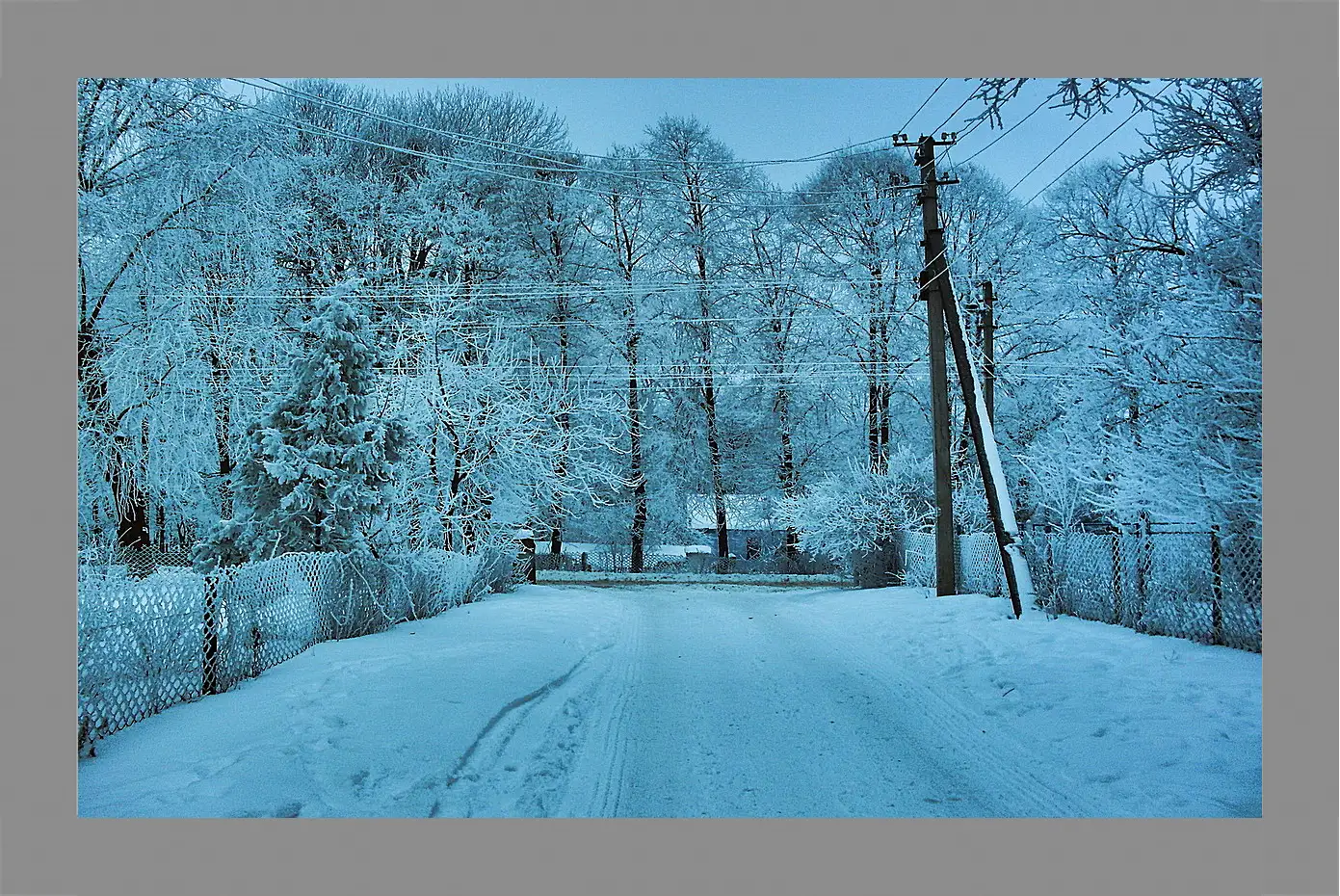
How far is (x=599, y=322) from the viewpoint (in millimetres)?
18156

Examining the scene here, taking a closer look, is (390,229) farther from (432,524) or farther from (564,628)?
(564,628)

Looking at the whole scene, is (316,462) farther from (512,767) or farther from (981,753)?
(981,753)

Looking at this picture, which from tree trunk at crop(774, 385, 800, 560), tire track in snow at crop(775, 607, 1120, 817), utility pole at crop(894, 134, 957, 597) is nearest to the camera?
tire track in snow at crop(775, 607, 1120, 817)

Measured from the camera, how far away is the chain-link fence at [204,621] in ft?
14.6

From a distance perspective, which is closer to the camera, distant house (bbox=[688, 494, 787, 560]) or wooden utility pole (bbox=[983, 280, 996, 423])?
wooden utility pole (bbox=[983, 280, 996, 423])

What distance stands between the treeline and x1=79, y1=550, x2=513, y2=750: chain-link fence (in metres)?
0.73

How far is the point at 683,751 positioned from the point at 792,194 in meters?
13.6

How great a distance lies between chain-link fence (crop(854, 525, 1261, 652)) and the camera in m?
6.21

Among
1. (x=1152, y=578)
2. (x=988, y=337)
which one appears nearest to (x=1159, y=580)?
(x=1152, y=578)

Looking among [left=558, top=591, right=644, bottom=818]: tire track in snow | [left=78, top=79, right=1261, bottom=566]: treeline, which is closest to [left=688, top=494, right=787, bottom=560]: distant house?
[left=78, top=79, right=1261, bottom=566]: treeline

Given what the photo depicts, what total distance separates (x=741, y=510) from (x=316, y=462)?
1436cm

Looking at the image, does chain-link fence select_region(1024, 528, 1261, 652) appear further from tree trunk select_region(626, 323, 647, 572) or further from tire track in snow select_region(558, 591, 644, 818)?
tree trunk select_region(626, 323, 647, 572)
